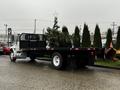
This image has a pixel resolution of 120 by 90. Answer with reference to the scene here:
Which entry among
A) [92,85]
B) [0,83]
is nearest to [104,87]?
[92,85]

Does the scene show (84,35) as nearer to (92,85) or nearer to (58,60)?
(58,60)

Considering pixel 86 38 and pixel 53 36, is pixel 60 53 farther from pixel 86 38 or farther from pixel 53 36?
pixel 86 38

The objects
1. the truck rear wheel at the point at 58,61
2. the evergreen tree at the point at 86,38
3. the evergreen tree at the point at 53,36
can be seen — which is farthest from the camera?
the evergreen tree at the point at 86,38

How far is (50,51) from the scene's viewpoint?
16.5 m

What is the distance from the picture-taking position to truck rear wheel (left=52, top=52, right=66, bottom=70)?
15.2 meters

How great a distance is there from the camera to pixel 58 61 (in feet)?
50.9

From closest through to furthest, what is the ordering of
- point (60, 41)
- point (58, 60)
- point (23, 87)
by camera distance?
point (23, 87)
point (58, 60)
point (60, 41)

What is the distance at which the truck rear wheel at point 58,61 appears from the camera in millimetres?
15219

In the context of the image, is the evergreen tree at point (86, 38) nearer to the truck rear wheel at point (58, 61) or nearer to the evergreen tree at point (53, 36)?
the evergreen tree at point (53, 36)

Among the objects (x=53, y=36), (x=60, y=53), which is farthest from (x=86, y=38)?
(x=60, y=53)

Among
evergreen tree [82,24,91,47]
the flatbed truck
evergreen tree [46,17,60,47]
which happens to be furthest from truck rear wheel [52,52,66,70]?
evergreen tree [82,24,91,47]

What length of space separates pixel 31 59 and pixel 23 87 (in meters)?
12.1

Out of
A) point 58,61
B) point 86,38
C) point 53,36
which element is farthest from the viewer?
point 86,38

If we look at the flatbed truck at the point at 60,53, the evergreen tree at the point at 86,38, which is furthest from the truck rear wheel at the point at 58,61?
the evergreen tree at the point at 86,38
